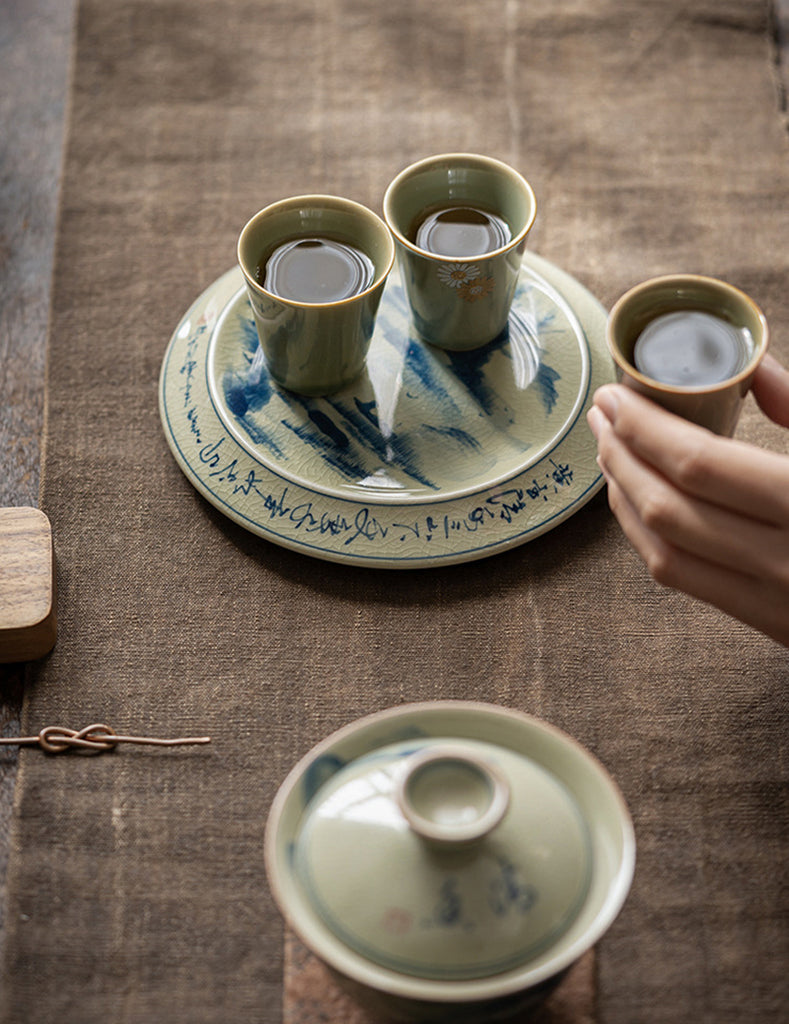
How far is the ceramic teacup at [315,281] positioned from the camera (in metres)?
0.85

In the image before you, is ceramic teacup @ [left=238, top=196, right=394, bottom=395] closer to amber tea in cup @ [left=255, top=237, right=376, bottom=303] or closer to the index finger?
amber tea in cup @ [left=255, top=237, right=376, bottom=303]

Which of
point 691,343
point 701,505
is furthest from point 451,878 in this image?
point 691,343

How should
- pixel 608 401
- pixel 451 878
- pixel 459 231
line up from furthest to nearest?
pixel 459 231
pixel 608 401
pixel 451 878

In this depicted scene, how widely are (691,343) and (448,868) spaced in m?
0.42

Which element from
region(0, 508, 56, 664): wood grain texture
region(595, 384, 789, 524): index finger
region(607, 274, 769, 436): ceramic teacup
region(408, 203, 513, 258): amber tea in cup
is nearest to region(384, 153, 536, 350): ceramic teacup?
region(408, 203, 513, 258): amber tea in cup

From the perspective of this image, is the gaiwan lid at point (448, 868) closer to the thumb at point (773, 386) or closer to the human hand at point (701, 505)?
the human hand at point (701, 505)

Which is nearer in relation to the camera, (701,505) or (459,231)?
(701,505)

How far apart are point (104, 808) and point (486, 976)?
0.34 meters

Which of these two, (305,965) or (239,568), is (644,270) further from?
(305,965)

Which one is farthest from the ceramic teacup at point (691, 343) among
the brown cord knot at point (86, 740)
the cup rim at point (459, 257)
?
the brown cord knot at point (86, 740)

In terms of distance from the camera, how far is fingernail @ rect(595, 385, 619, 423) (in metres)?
0.69

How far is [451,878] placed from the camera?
0.56m

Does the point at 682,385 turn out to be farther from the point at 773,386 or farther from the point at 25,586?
the point at 25,586

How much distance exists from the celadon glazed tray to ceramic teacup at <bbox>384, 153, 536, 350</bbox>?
Answer: 39 millimetres
